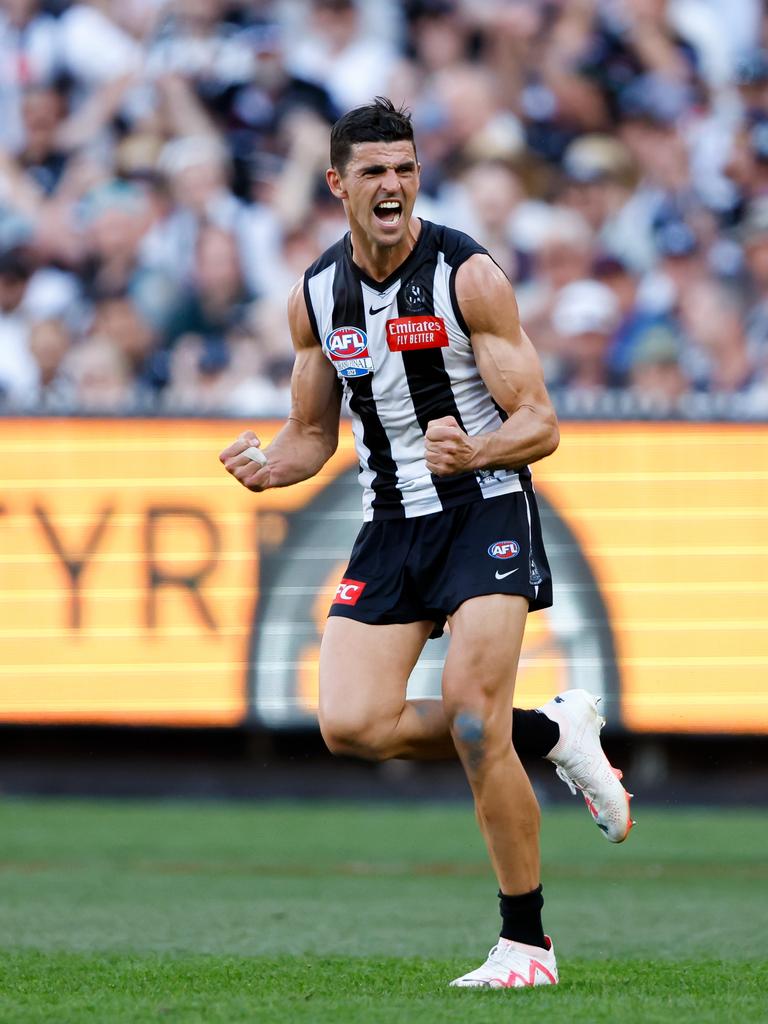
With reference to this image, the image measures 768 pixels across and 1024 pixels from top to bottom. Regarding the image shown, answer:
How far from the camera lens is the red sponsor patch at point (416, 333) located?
4.80 metres

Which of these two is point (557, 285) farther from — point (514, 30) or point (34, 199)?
point (34, 199)

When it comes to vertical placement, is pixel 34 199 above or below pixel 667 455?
above

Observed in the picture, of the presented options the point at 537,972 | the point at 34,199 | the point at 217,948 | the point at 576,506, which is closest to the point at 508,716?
the point at 537,972

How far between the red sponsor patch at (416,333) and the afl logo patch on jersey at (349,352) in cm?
9

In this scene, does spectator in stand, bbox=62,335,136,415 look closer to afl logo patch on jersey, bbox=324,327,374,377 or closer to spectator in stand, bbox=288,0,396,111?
spectator in stand, bbox=288,0,396,111

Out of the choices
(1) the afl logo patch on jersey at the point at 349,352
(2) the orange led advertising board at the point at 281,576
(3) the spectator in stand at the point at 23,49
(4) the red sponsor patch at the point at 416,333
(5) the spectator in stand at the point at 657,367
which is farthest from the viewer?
(3) the spectator in stand at the point at 23,49

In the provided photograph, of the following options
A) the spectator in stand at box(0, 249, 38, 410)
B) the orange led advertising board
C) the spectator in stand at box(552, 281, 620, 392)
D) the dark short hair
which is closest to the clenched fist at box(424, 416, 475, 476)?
the dark short hair

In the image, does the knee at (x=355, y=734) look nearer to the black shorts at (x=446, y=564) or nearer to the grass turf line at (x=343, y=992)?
the black shorts at (x=446, y=564)

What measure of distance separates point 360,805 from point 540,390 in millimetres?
4922

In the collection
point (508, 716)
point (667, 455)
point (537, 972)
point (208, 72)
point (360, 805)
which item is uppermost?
point (208, 72)

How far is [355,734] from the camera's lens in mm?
4734

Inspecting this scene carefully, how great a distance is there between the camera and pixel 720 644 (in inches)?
341

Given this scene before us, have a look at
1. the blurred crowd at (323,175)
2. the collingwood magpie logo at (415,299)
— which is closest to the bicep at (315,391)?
the collingwood magpie logo at (415,299)

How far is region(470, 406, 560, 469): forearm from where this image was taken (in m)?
4.58
